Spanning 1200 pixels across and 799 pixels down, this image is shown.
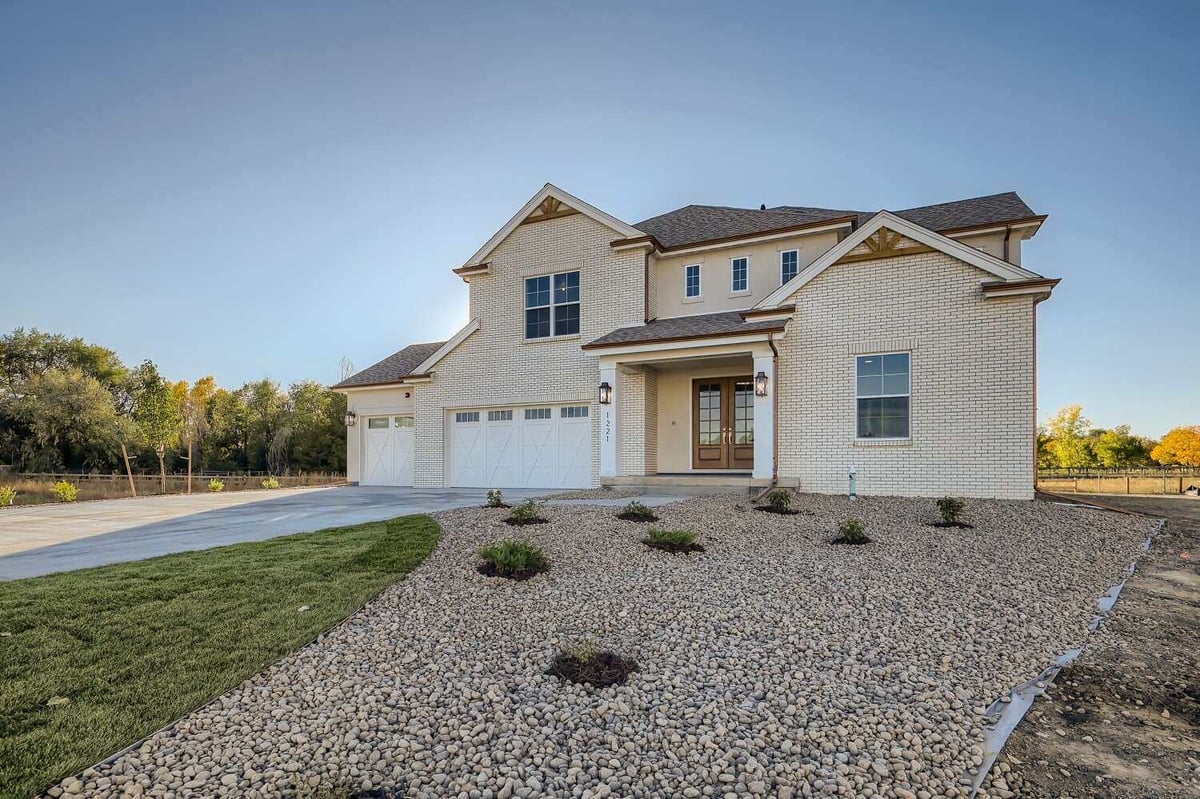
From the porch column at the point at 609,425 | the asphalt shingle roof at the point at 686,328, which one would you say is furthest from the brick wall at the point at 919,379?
the porch column at the point at 609,425

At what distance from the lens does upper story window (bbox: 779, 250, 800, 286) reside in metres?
13.2

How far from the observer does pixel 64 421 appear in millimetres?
25500

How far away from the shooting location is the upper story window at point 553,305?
47.9ft

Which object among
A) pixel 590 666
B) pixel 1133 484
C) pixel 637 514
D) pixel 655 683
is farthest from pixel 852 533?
pixel 1133 484

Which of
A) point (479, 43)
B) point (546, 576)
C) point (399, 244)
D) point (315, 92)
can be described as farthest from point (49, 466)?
point (546, 576)

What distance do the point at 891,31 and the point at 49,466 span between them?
34.8m

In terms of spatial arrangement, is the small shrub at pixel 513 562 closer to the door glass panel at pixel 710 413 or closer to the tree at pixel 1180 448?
the door glass panel at pixel 710 413

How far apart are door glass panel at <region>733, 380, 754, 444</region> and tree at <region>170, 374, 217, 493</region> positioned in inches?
1107

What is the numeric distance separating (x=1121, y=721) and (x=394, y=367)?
59.9 ft

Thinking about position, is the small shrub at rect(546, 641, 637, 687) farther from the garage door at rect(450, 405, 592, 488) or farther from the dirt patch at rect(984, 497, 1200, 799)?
the garage door at rect(450, 405, 592, 488)

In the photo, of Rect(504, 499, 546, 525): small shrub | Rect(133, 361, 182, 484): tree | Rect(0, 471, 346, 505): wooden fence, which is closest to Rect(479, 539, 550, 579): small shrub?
Rect(504, 499, 546, 525): small shrub

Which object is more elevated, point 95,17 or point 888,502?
point 95,17

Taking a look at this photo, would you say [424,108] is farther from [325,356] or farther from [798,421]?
[325,356]

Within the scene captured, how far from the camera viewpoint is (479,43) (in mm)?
11945
